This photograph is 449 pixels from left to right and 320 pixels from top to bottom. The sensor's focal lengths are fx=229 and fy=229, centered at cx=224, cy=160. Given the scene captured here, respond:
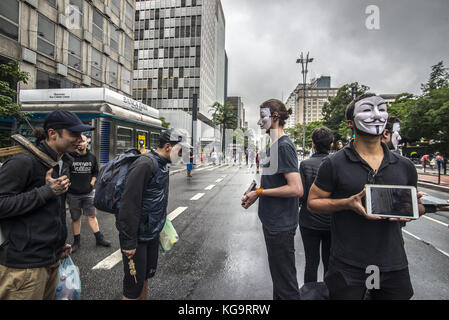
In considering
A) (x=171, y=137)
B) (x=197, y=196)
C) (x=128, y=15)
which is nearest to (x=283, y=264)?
(x=171, y=137)

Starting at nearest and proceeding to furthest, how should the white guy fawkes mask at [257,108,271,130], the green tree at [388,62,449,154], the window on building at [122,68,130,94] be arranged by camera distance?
the white guy fawkes mask at [257,108,271,130] → the green tree at [388,62,449,154] → the window on building at [122,68,130,94]

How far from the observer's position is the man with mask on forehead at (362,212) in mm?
1521

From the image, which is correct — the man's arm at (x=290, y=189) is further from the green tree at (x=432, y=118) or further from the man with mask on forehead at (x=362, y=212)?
the green tree at (x=432, y=118)

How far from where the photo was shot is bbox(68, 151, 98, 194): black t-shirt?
410 cm

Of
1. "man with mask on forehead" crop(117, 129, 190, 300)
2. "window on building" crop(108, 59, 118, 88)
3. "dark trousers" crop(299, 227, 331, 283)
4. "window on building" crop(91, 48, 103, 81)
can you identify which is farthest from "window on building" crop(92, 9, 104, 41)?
"dark trousers" crop(299, 227, 331, 283)

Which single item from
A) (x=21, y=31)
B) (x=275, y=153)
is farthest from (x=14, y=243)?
(x=21, y=31)

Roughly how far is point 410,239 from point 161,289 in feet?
16.4

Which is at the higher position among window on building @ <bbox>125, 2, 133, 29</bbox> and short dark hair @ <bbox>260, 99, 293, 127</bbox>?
window on building @ <bbox>125, 2, 133, 29</bbox>

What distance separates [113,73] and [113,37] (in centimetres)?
370

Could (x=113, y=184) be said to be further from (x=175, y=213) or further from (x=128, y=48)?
(x=128, y=48)

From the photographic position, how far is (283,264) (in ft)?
6.63

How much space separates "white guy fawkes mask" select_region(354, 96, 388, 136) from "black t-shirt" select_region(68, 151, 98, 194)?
4327 millimetres

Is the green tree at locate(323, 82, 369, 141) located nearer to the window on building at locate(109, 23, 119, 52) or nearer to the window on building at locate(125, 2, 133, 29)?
the window on building at locate(125, 2, 133, 29)
